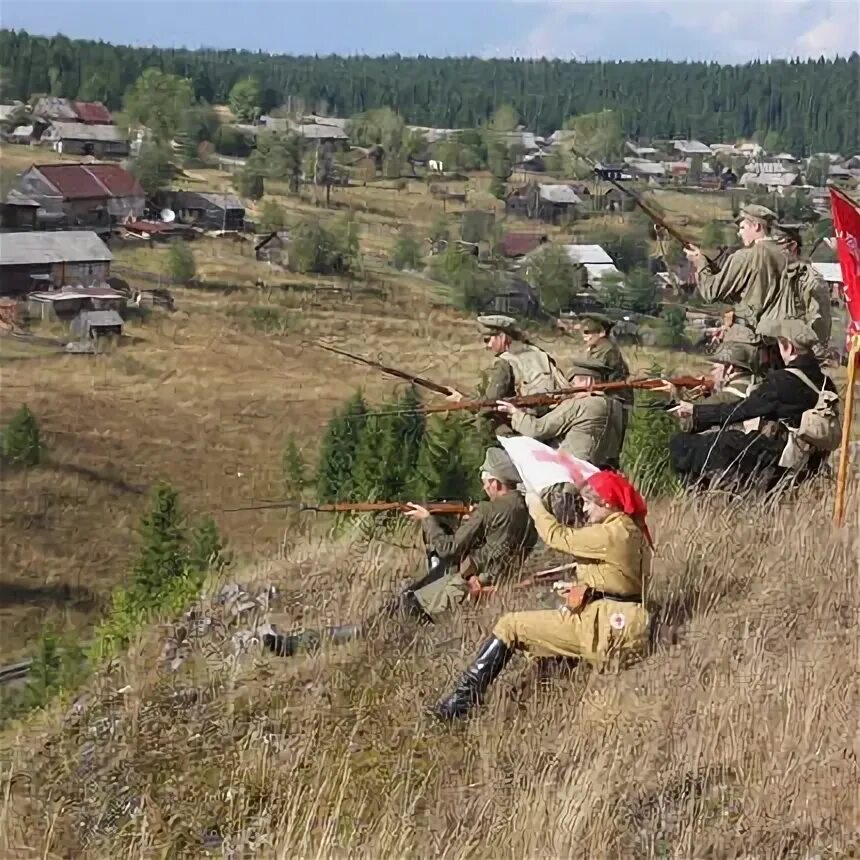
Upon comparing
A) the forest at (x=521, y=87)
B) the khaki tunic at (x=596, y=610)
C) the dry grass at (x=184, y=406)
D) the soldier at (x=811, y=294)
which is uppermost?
the forest at (x=521, y=87)

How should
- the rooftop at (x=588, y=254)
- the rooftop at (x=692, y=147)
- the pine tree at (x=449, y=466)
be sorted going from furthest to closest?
the rooftop at (x=692, y=147)
the rooftop at (x=588, y=254)
the pine tree at (x=449, y=466)

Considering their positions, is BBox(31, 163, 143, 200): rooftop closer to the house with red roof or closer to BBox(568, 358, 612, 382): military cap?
the house with red roof

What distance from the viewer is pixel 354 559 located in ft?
22.6

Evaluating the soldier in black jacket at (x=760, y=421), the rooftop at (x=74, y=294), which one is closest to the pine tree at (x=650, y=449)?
the soldier in black jacket at (x=760, y=421)

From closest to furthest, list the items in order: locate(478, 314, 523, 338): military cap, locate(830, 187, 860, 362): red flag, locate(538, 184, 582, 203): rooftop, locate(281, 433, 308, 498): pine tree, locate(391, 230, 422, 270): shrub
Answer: locate(830, 187, 860, 362): red flag
locate(478, 314, 523, 338): military cap
locate(281, 433, 308, 498): pine tree
locate(391, 230, 422, 270): shrub
locate(538, 184, 582, 203): rooftop

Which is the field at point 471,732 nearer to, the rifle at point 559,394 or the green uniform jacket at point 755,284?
the rifle at point 559,394

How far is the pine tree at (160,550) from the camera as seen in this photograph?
1888 cm

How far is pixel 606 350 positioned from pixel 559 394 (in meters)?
0.33

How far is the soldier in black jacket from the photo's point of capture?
20.7ft

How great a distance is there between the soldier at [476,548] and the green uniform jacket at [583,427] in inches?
10.6

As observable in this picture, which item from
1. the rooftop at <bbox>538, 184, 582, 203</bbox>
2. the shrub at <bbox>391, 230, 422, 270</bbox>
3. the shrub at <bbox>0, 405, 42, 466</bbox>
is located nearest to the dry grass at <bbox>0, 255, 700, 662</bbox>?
the shrub at <bbox>0, 405, 42, 466</bbox>

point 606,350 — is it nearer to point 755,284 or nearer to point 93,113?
point 755,284

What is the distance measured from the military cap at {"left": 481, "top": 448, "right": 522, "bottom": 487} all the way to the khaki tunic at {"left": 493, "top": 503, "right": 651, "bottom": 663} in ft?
4.21

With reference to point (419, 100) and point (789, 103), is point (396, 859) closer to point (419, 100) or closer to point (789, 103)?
point (789, 103)
